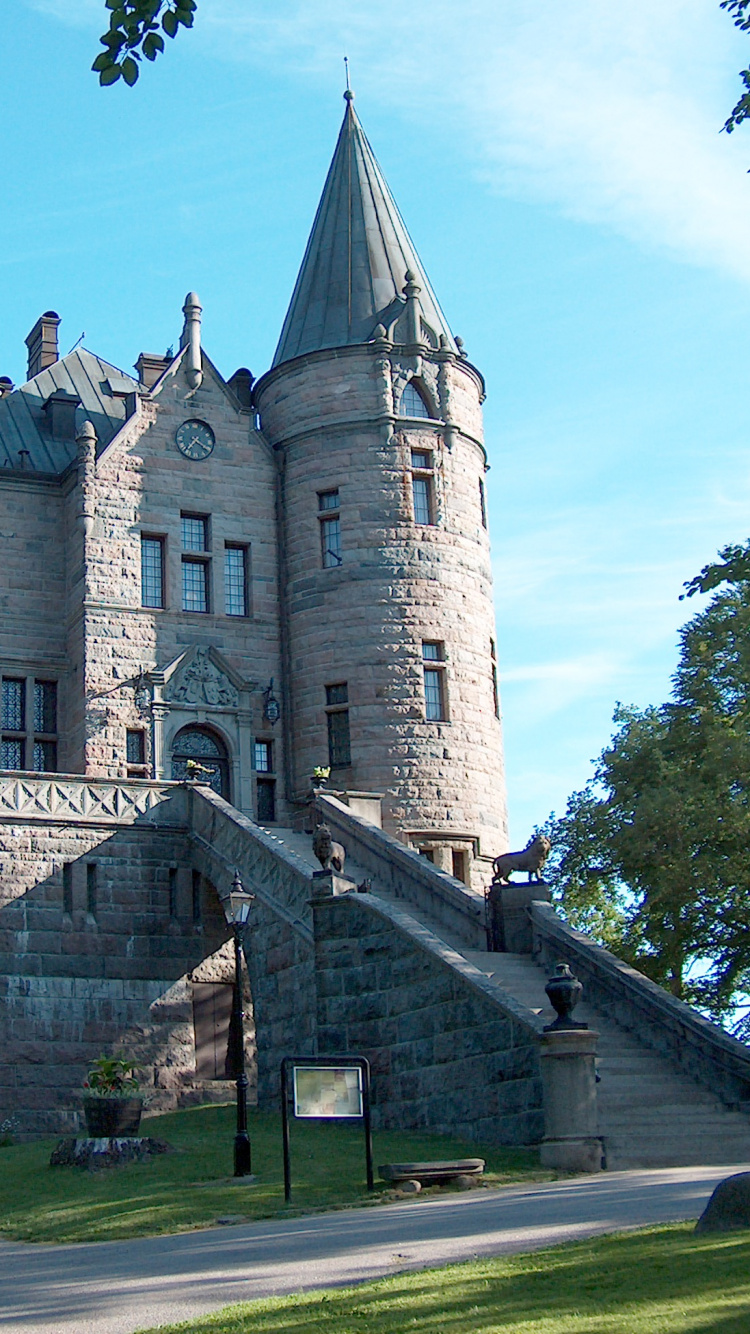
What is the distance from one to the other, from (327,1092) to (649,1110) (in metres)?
5.34

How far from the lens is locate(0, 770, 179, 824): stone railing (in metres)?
31.5

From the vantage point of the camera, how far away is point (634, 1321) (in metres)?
9.42

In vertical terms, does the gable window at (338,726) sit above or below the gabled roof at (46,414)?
below

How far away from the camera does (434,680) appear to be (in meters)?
37.7

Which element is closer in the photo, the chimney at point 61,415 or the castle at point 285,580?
the castle at point 285,580

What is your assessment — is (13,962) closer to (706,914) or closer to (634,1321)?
(706,914)

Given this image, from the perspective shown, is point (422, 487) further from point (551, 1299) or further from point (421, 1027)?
point (551, 1299)

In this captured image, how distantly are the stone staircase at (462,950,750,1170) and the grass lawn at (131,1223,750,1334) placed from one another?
26.6ft

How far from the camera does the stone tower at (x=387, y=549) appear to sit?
36750 mm

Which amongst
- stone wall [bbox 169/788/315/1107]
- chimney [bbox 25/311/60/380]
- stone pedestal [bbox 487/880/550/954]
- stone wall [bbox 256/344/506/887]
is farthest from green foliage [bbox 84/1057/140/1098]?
chimney [bbox 25/311/60/380]

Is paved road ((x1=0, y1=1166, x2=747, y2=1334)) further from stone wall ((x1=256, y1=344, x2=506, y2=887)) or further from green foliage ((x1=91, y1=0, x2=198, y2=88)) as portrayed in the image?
stone wall ((x1=256, y1=344, x2=506, y2=887))

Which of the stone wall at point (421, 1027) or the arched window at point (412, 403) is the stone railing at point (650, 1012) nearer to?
the stone wall at point (421, 1027)

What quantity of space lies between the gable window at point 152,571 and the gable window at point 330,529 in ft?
11.9

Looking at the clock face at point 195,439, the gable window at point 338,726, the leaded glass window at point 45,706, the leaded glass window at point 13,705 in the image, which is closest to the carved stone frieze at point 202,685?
the gable window at point 338,726
